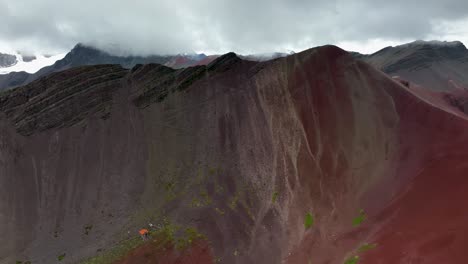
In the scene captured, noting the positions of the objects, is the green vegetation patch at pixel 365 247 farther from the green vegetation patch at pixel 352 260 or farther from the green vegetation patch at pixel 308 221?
the green vegetation patch at pixel 308 221

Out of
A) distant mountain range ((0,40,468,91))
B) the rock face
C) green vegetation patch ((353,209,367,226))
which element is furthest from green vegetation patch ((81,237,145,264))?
distant mountain range ((0,40,468,91))

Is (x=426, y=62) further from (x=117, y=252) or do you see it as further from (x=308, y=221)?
(x=117, y=252)

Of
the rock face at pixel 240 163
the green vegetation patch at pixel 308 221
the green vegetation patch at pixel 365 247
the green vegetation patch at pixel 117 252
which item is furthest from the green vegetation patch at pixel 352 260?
the green vegetation patch at pixel 117 252

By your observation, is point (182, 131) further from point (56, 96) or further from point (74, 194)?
point (56, 96)

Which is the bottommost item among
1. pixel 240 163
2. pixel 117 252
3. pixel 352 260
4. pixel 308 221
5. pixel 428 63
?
pixel 352 260

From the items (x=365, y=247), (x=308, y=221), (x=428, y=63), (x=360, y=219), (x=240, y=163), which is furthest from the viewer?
(x=428, y=63)

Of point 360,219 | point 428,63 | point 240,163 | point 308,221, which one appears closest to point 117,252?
point 240,163

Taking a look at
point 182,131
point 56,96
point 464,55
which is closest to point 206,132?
point 182,131
